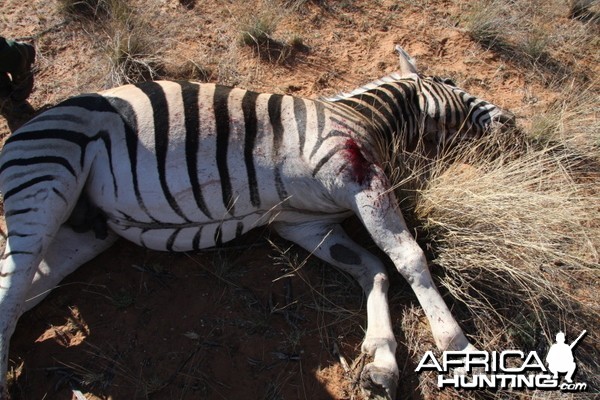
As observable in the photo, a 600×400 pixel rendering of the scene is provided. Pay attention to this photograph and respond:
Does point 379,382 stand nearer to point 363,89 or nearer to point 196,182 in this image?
point 196,182

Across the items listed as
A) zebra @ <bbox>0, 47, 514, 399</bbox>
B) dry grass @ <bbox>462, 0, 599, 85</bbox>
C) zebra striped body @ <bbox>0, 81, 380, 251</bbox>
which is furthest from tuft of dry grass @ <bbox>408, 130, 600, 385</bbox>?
dry grass @ <bbox>462, 0, 599, 85</bbox>

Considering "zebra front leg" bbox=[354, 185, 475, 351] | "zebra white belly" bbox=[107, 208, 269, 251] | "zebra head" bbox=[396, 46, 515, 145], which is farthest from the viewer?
"zebra head" bbox=[396, 46, 515, 145]

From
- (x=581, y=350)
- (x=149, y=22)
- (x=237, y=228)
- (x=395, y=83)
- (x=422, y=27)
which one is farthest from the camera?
(x=422, y=27)

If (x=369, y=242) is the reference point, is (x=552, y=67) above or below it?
above

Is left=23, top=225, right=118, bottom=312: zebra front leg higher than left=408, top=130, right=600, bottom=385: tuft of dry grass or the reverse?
the reverse

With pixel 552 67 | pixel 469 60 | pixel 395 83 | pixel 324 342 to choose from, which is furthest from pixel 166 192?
pixel 552 67

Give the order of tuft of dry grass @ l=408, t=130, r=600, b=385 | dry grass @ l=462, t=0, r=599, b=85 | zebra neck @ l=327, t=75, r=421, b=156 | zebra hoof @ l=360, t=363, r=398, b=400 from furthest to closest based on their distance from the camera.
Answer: dry grass @ l=462, t=0, r=599, b=85 < zebra neck @ l=327, t=75, r=421, b=156 < tuft of dry grass @ l=408, t=130, r=600, b=385 < zebra hoof @ l=360, t=363, r=398, b=400

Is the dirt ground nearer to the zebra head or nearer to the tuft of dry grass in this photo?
the tuft of dry grass

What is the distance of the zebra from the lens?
2.92m

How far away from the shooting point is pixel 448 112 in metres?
3.99

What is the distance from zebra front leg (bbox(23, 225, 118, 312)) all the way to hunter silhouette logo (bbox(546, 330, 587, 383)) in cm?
287

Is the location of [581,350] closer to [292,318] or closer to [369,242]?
[369,242]

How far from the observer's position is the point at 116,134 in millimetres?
3045

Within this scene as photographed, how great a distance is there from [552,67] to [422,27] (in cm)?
140
